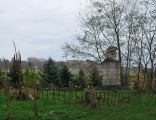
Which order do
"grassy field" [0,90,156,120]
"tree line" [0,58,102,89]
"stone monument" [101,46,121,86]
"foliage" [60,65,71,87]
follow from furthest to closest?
"foliage" [60,65,71,87], "tree line" [0,58,102,89], "stone monument" [101,46,121,86], "grassy field" [0,90,156,120]

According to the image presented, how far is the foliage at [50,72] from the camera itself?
38.8 m

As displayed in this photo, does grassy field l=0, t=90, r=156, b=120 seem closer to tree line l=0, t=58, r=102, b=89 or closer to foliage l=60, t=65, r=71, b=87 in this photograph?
tree line l=0, t=58, r=102, b=89

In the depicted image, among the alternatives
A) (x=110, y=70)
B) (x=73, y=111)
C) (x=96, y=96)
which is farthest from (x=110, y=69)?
(x=73, y=111)

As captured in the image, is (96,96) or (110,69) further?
(110,69)

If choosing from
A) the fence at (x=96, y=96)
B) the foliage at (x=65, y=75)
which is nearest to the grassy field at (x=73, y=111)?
the fence at (x=96, y=96)

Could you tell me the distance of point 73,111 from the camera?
16.6m

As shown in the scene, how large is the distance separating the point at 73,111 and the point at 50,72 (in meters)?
23.1

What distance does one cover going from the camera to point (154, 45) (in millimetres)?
40469

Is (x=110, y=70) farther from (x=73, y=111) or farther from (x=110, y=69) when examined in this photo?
(x=73, y=111)

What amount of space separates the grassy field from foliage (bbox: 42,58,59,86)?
19.3 metres

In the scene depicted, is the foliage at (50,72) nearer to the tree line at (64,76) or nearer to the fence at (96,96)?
the tree line at (64,76)

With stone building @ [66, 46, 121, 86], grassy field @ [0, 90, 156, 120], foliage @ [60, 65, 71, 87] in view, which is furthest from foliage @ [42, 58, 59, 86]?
grassy field @ [0, 90, 156, 120]

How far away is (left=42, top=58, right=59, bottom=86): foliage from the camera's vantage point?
1527 inches

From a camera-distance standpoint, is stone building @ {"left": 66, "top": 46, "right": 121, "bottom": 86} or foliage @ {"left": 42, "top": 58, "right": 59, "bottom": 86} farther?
foliage @ {"left": 42, "top": 58, "right": 59, "bottom": 86}
